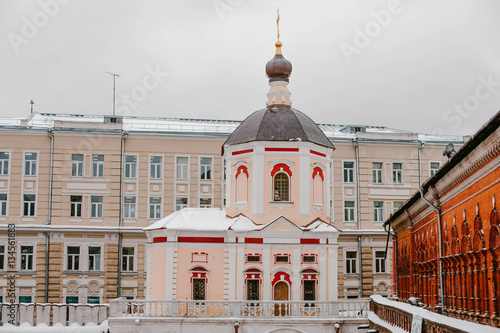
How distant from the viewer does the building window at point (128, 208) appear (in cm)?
4394

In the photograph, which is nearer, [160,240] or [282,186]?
[160,240]

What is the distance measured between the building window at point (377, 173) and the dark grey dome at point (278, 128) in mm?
10058

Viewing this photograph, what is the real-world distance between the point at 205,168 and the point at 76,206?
27.6ft

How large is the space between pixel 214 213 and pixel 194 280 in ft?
12.9

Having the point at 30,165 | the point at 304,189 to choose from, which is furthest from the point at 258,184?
the point at 30,165

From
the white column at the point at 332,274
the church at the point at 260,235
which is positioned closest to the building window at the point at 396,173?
the church at the point at 260,235

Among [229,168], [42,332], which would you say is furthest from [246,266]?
[42,332]

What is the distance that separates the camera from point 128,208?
44.0m

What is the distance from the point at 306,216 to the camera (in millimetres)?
35406

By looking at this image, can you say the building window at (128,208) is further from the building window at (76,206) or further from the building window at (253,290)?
the building window at (253,290)

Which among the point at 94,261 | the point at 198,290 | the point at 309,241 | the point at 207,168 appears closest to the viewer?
the point at 198,290

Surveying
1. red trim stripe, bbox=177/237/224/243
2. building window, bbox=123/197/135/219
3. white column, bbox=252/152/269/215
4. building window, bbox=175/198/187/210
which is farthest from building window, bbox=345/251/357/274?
building window, bbox=123/197/135/219

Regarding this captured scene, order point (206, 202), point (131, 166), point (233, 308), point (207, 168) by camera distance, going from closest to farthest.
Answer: point (233, 308) → point (131, 166) → point (206, 202) → point (207, 168)

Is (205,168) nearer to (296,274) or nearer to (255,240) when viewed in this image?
(255,240)
